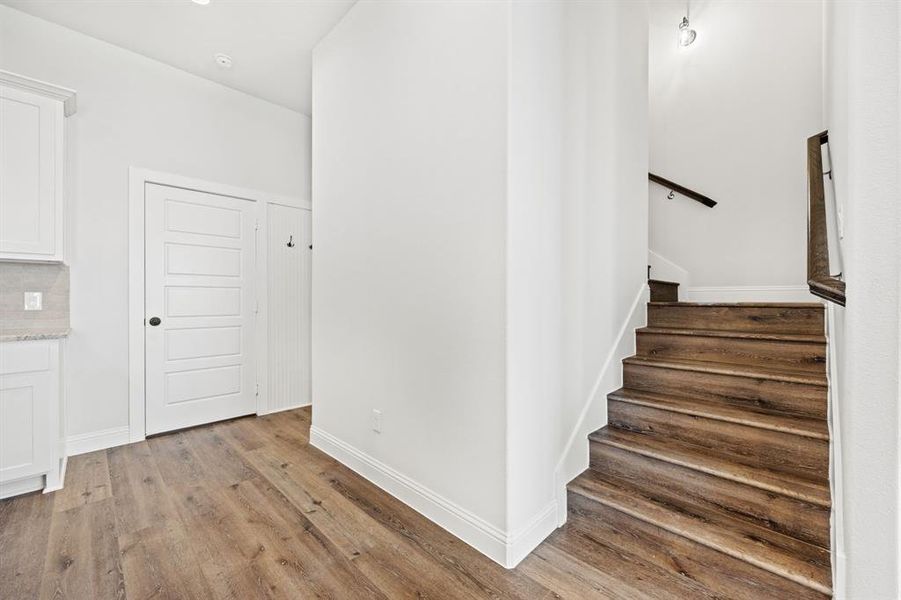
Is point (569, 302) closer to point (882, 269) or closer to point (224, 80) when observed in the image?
point (882, 269)

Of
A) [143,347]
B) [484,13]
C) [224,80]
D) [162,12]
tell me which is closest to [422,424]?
[484,13]

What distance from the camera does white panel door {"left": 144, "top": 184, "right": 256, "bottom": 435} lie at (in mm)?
3168

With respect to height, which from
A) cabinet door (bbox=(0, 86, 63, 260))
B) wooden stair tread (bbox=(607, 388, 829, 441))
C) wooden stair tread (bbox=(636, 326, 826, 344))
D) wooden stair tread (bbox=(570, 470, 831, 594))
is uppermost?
cabinet door (bbox=(0, 86, 63, 260))

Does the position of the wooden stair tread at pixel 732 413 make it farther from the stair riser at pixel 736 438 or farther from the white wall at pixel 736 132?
the white wall at pixel 736 132

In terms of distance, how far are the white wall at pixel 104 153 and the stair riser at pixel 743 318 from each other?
3.92 meters

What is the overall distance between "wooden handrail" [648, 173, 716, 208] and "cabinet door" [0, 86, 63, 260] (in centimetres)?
458

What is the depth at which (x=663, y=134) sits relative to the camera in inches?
146

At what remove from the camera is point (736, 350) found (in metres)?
2.27

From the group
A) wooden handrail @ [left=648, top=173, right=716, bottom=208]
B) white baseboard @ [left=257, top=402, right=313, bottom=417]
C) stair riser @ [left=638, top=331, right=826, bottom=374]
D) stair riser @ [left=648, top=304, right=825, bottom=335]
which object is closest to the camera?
stair riser @ [left=638, top=331, right=826, bottom=374]

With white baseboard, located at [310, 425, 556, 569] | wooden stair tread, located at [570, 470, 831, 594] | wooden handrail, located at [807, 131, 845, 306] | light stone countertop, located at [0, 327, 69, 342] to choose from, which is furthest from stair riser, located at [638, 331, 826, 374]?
light stone countertop, located at [0, 327, 69, 342]

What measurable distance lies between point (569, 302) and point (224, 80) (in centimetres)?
360

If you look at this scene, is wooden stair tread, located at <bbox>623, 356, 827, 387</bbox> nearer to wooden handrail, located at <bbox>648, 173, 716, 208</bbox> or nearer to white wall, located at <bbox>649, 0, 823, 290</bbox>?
white wall, located at <bbox>649, 0, 823, 290</bbox>

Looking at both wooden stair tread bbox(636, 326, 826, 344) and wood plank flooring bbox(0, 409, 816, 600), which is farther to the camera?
wooden stair tread bbox(636, 326, 826, 344)

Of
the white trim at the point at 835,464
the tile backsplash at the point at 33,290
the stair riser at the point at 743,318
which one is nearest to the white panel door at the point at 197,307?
the tile backsplash at the point at 33,290
